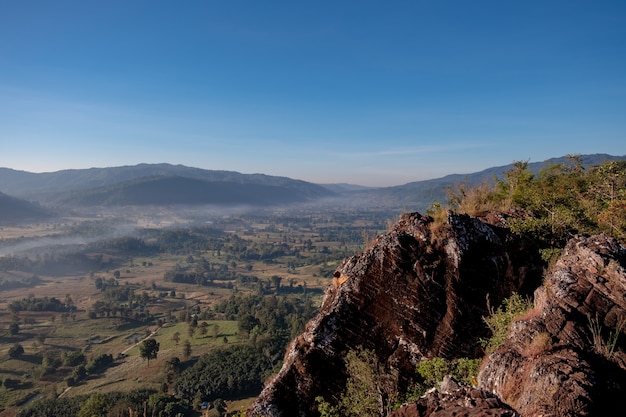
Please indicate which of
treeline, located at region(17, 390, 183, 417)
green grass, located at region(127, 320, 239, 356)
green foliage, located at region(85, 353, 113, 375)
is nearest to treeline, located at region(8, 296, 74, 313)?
green grass, located at region(127, 320, 239, 356)

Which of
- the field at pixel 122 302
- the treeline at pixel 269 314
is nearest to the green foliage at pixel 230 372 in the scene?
the field at pixel 122 302

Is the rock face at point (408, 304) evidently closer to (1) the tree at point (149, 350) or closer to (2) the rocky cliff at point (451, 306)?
(2) the rocky cliff at point (451, 306)

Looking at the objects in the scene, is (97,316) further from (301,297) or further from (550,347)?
(550,347)

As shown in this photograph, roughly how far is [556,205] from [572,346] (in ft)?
31.5

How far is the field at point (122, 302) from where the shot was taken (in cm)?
6359

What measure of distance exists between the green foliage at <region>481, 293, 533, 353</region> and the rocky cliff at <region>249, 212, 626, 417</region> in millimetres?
456

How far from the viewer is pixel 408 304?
11.0 m

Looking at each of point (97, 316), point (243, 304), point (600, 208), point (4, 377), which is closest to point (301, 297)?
point (243, 304)

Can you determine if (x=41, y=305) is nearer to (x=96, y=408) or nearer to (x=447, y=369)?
(x=96, y=408)

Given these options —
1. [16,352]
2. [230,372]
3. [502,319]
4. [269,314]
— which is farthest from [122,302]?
[502,319]

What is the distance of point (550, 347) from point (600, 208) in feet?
36.9

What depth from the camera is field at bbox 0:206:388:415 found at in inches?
2504

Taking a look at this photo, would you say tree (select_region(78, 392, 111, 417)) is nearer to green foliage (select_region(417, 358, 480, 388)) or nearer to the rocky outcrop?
green foliage (select_region(417, 358, 480, 388))

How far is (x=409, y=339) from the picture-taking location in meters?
10.7
